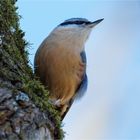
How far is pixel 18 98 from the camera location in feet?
6.23

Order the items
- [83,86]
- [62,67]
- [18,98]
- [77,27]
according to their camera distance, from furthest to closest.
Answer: [77,27], [83,86], [62,67], [18,98]

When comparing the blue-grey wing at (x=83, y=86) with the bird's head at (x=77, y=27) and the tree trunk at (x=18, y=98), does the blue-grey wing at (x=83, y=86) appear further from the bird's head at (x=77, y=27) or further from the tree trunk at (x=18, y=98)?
the tree trunk at (x=18, y=98)

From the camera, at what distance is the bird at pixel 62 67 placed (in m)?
2.75

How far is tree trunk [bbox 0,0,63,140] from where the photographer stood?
5.91 ft

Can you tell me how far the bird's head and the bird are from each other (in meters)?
0.02

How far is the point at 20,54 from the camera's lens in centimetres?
233

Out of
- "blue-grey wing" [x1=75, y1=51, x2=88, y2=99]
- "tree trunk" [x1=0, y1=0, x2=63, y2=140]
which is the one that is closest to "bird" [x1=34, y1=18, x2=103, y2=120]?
"blue-grey wing" [x1=75, y1=51, x2=88, y2=99]

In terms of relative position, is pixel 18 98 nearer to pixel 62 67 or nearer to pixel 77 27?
pixel 62 67

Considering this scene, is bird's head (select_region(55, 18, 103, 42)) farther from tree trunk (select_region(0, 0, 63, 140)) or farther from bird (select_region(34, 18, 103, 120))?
tree trunk (select_region(0, 0, 63, 140))

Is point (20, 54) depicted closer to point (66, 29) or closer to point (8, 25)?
point (8, 25)

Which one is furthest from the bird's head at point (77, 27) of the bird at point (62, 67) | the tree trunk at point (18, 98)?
the tree trunk at point (18, 98)

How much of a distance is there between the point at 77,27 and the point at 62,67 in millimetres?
480

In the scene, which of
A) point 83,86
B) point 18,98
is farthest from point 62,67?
point 18,98

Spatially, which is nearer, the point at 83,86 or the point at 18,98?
the point at 18,98
